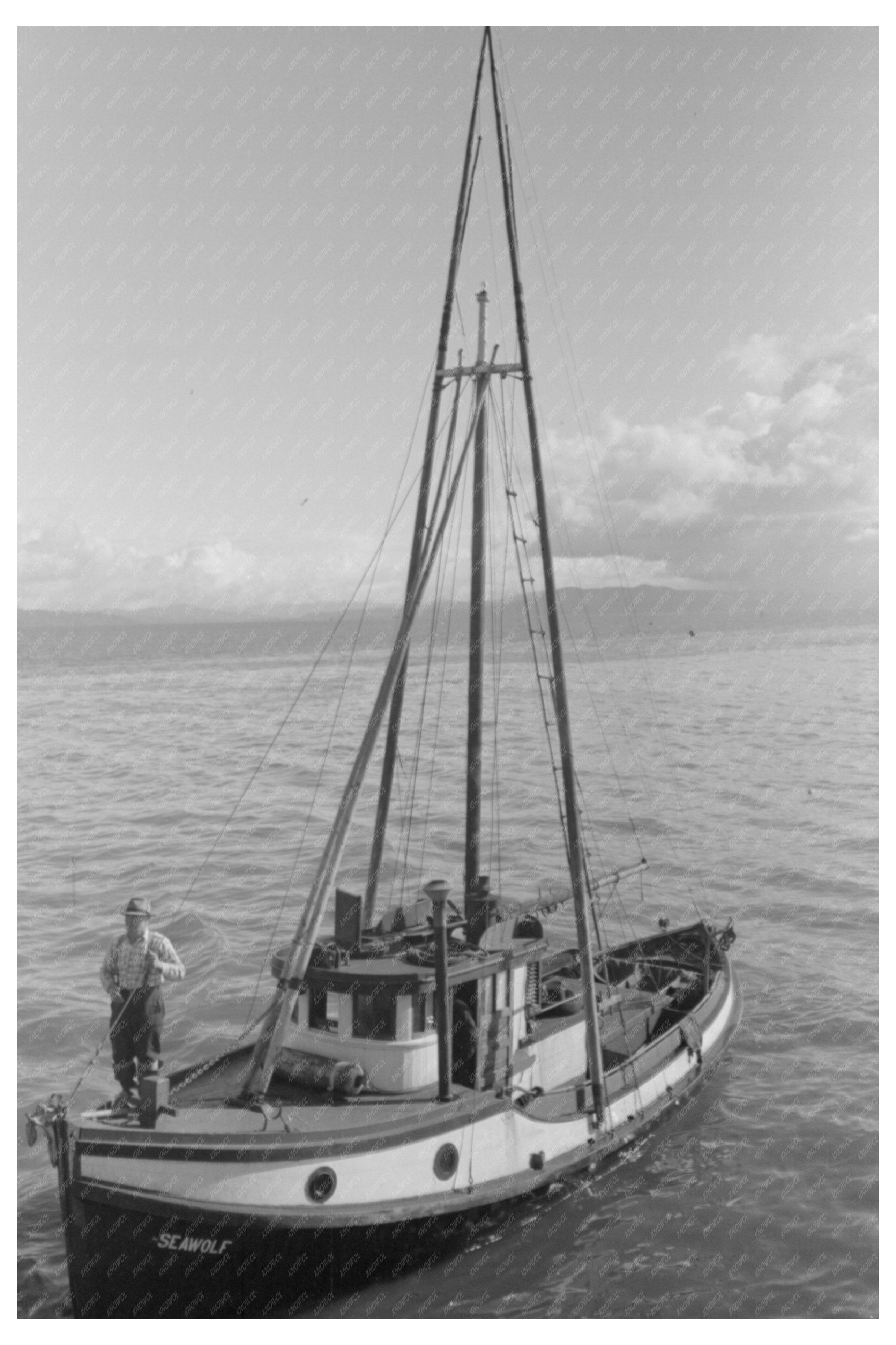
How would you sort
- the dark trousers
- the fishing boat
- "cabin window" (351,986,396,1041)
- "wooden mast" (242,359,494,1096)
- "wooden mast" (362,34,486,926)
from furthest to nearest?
"wooden mast" (362,34,486,926) → "cabin window" (351,986,396,1041) → the dark trousers → "wooden mast" (242,359,494,1096) → the fishing boat

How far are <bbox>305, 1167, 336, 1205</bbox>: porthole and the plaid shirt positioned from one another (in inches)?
120

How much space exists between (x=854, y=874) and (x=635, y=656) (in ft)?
277

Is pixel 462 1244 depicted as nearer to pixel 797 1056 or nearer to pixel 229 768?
pixel 797 1056

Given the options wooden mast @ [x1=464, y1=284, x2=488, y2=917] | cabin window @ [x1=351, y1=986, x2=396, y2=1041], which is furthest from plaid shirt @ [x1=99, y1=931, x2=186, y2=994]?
wooden mast @ [x1=464, y1=284, x2=488, y2=917]

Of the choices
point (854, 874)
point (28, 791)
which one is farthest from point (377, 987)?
point (28, 791)

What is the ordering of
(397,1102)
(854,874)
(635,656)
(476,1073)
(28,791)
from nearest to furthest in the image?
(397,1102) → (476,1073) → (854,874) → (28,791) → (635,656)

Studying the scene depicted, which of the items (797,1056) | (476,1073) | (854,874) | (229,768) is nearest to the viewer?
(476,1073)

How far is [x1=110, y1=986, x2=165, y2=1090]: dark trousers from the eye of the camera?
544 inches

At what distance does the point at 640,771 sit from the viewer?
47.9 m

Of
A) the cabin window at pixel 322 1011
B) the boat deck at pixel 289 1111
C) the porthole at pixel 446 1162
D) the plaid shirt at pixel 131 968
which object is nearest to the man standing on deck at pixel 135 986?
the plaid shirt at pixel 131 968

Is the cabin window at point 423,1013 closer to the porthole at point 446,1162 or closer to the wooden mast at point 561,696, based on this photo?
the porthole at point 446,1162

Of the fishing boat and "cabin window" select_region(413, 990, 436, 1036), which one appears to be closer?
the fishing boat

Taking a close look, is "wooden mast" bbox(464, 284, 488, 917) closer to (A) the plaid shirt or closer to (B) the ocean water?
(B) the ocean water
